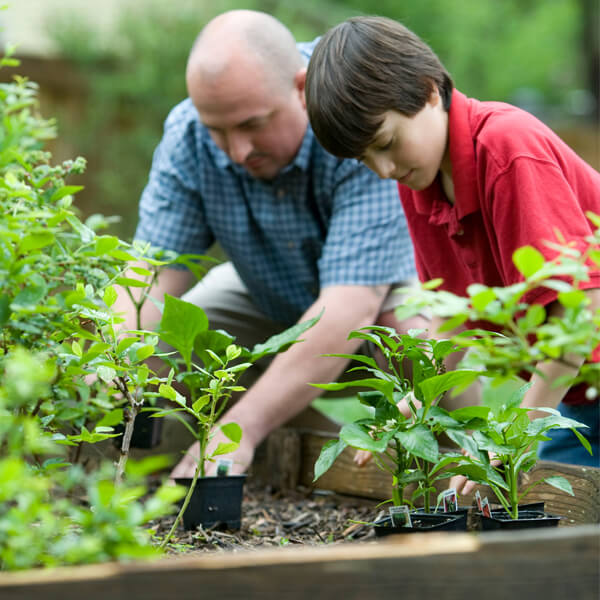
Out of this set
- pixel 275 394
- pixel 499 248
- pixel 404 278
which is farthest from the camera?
pixel 404 278

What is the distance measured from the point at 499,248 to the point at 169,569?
1177 millimetres

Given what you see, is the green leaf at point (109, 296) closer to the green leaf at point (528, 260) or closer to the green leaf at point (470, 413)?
the green leaf at point (470, 413)

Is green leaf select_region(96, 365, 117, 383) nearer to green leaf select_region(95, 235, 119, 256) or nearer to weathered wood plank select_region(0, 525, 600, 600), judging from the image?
green leaf select_region(95, 235, 119, 256)

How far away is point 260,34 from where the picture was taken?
241cm

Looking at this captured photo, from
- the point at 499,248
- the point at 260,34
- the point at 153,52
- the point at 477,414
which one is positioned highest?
the point at 153,52

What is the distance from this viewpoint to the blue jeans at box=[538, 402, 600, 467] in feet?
6.56

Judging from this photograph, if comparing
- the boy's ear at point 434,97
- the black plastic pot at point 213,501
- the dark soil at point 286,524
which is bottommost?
the dark soil at point 286,524

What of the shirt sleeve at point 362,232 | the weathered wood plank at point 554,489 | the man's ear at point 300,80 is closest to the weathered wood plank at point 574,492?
the weathered wood plank at point 554,489

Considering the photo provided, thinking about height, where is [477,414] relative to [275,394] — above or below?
above

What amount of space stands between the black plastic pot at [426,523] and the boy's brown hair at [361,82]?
30.5 inches

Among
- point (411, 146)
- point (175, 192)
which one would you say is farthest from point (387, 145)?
point (175, 192)

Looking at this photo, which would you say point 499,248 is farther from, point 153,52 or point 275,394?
point 153,52

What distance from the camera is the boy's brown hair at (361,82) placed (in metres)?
1.64

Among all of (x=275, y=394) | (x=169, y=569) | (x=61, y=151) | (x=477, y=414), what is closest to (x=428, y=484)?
(x=477, y=414)
